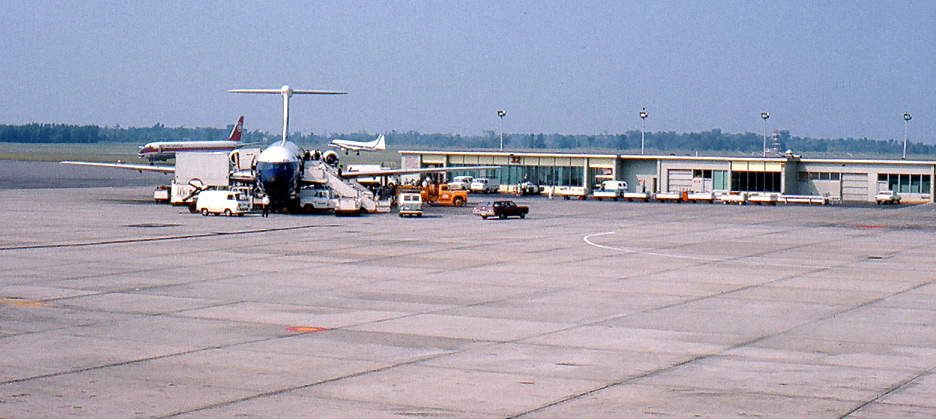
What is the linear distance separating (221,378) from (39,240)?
31859mm

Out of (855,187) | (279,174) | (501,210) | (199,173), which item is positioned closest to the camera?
(501,210)

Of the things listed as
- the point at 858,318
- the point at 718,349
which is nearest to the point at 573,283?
the point at 858,318

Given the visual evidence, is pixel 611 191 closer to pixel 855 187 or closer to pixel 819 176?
pixel 819 176

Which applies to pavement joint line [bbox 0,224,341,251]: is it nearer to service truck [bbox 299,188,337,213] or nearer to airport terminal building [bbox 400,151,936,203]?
service truck [bbox 299,188,337,213]

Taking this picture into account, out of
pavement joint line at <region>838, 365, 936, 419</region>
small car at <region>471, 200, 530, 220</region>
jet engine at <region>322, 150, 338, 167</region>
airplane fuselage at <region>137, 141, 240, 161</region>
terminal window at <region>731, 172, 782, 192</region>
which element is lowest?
pavement joint line at <region>838, 365, 936, 419</region>

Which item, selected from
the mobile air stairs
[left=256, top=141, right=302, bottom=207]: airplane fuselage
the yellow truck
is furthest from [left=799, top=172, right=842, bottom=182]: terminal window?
[left=256, top=141, right=302, bottom=207]: airplane fuselage

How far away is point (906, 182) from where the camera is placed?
106 meters

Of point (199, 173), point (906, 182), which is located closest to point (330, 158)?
point (199, 173)

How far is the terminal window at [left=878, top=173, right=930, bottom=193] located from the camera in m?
105

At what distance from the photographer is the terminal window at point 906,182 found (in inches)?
4139

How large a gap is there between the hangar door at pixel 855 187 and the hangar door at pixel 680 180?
16.9m

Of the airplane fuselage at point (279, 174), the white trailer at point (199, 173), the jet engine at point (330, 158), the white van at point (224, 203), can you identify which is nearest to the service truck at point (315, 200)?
the airplane fuselage at point (279, 174)

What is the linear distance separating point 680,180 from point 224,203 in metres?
63.9

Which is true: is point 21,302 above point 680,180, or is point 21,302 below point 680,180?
below
